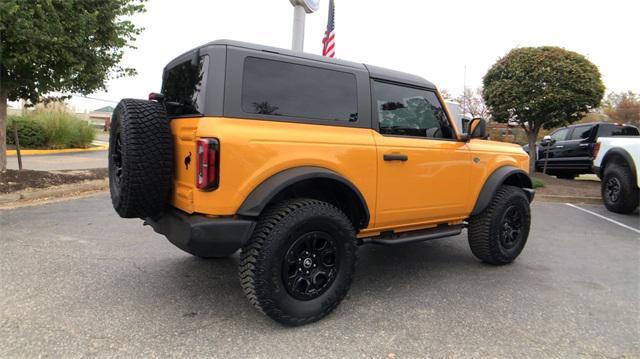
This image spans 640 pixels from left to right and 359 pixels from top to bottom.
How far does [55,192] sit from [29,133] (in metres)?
11.1

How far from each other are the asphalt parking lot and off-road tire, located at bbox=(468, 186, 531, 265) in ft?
0.49

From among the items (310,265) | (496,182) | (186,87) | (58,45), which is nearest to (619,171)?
(496,182)

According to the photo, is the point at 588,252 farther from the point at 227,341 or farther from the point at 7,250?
the point at 7,250

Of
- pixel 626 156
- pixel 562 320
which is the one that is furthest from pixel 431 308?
pixel 626 156

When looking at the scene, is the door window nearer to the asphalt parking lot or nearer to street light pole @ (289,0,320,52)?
the asphalt parking lot

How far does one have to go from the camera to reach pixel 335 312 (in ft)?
10.1

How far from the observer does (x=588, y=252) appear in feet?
16.5

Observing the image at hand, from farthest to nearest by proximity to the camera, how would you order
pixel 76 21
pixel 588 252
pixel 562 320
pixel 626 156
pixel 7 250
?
1. pixel 626 156
2. pixel 76 21
3. pixel 588 252
4. pixel 7 250
5. pixel 562 320

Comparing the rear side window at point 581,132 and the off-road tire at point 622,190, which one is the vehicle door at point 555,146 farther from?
the off-road tire at point 622,190

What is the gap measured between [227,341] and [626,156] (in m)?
7.78

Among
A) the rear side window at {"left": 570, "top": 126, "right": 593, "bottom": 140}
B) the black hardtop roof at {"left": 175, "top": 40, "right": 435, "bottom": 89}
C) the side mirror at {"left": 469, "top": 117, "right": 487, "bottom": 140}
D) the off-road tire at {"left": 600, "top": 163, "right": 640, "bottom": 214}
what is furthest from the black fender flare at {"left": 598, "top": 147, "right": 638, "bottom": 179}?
the black hardtop roof at {"left": 175, "top": 40, "right": 435, "bottom": 89}

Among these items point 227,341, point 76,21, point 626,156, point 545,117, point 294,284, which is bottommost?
point 227,341

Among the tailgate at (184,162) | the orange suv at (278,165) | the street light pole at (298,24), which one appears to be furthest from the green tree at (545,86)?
the tailgate at (184,162)

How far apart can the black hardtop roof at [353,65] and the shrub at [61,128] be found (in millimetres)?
17082
